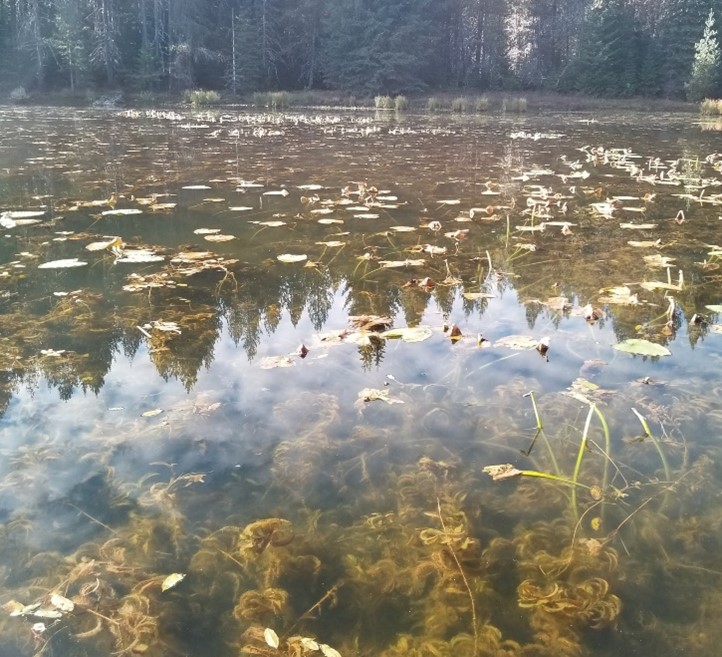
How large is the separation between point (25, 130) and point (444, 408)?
15.8 m

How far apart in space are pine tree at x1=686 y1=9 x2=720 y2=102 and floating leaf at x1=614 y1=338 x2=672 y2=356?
110 ft

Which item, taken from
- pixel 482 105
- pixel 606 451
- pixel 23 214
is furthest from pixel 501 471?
pixel 482 105

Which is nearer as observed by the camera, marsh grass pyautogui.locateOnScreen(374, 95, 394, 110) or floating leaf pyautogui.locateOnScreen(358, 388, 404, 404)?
floating leaf pyautogui.locateOnScreen(358, 388, 404, 404)

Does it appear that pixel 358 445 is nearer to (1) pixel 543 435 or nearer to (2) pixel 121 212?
(1) pixel 543 435

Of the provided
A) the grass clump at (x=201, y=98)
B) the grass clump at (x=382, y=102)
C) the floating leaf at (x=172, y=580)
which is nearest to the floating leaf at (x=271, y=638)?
the floating leaf at (x=172, y=580)

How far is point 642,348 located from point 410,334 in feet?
3.26

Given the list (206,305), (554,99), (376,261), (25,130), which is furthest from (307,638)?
(554,99)

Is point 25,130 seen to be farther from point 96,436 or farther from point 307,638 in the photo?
point 307,638

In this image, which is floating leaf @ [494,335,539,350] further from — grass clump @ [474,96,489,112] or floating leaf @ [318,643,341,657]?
grass clump @ [474,96,489,112]

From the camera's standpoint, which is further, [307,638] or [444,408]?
[444,408]

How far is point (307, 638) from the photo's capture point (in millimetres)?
1266

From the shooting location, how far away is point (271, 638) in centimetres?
125

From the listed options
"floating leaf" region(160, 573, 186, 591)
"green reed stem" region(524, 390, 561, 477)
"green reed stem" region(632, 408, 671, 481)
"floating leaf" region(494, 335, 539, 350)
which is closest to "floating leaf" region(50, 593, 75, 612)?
"floating leaf" region(160, 573, 186, 591)

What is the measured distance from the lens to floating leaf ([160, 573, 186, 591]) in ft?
4.55
